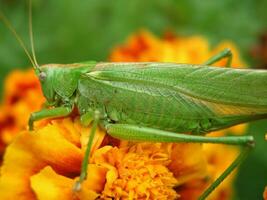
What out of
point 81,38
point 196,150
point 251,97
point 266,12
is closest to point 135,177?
point 196,150

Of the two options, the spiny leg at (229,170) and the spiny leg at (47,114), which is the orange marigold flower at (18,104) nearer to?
the spiny leg at (47,114)

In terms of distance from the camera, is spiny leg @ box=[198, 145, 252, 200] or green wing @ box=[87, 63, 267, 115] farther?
green wing @ box=[87, 63, 267, 115]

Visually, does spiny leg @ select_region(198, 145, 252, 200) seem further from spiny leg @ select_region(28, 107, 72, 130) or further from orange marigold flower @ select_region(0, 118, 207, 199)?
spiny leg @ select_region(28, 107, 72, 130)

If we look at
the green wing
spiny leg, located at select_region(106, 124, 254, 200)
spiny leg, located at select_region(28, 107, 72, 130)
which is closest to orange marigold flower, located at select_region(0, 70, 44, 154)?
spiny leg, located at select_region(28, 107, 72, 130)

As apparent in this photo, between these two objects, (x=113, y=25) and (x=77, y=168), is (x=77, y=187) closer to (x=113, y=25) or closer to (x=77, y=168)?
(x=77, y=168)

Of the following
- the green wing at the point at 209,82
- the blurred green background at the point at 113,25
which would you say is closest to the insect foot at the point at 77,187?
the green wing at the point at 209,82

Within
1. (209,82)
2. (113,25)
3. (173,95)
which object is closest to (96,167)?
(173,95)
